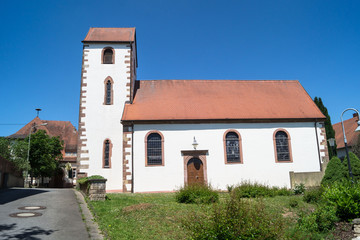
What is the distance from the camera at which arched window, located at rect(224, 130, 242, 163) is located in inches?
797

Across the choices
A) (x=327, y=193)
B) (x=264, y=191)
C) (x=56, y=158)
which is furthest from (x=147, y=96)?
(x=56, y=158)

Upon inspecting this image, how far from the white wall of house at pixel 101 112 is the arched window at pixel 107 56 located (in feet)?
0.86

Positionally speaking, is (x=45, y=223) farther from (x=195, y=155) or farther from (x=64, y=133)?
(x=64, y=133)

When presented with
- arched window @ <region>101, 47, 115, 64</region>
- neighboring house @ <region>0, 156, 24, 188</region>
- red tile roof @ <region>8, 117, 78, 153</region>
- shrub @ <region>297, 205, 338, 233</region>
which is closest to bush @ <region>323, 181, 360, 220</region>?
shrub @ <region>297, 205, 338, 233</region>

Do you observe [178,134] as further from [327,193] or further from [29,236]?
[29,236]

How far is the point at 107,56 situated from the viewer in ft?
75.9

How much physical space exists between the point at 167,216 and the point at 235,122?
12537 millimetres

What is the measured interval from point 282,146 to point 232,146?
3909 millimetres

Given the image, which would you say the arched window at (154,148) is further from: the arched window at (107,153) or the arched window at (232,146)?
the arched window at (232,146)

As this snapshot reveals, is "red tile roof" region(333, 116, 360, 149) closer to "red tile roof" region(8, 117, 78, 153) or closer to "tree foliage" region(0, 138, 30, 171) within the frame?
"tree foliage" region(0, 138, 30, 171)

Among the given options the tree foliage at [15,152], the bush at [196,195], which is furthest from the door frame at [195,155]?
the tree foliage at [15,152]

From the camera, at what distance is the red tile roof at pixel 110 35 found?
76.3 ft

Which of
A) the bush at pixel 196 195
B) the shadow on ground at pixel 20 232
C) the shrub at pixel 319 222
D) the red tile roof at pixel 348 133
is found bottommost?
the shrub at pixel 319 222

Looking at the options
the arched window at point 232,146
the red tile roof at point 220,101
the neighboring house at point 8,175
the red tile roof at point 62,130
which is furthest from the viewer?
the red tile roof at point 62,130
